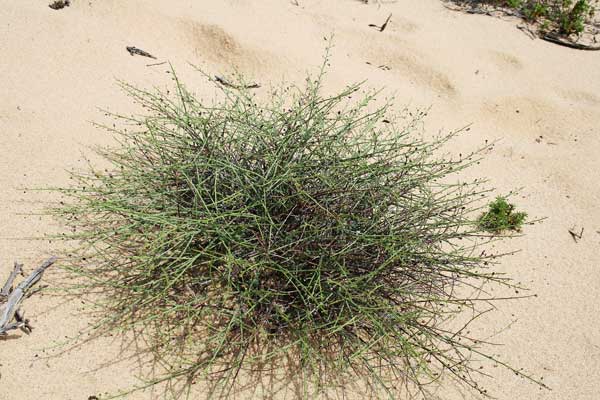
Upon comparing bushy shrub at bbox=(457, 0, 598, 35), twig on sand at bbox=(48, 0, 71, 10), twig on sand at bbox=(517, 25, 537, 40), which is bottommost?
twig on sand at bbox=(48, 0, 71, 10)

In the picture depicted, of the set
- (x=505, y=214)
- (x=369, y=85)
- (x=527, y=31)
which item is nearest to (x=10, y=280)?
(x=505, y=214)

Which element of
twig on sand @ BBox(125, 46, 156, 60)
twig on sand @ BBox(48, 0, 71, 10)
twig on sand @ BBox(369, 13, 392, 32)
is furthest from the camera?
twig on sand @ BBox(369, 13, 392, 32)

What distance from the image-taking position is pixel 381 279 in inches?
88.6

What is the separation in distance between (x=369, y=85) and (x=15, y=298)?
3.03 metres

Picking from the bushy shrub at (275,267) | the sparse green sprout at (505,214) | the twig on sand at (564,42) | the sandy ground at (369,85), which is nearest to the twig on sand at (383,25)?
the sandy ground at (369,85)

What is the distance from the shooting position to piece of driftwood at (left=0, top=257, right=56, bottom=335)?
2119 mm

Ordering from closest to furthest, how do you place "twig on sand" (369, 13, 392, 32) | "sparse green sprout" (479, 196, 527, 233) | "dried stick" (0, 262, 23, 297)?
"dried stick" (0, 262, 23, 297), "sparse green sprout" (479, 196, 527, 233), "twig on sand" (369, 13, 392, 32)

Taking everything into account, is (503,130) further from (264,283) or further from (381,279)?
(264,283)

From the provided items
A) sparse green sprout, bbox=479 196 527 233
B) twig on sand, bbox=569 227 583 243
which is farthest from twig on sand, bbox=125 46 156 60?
twig on sand, bbox=569 227 583 243

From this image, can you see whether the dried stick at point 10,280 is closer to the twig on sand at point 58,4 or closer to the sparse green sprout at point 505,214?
the sparse green sprout at point 505,214

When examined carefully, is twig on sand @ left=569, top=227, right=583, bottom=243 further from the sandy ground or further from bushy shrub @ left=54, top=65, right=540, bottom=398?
bushy shrub @ left=54, top=65, right=540, bottom=398

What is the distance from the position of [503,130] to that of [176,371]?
3.15m

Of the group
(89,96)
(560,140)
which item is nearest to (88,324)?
(89,96)

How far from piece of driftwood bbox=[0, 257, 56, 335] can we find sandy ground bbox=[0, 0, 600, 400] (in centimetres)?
5
